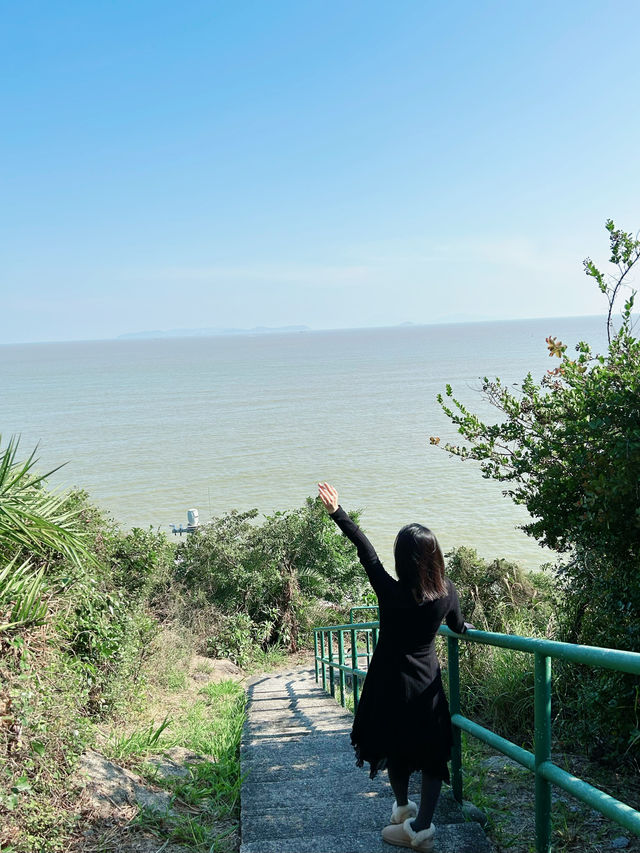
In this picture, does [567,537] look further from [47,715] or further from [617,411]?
[47,715]

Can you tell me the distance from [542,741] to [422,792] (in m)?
0.70

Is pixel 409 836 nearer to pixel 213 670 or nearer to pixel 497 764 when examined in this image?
pixel 497 764

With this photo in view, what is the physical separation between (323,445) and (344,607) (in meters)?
27.2

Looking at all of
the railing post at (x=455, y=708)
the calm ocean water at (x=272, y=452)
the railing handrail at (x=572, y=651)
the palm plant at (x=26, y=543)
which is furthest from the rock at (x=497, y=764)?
the calm ocean water at (x=272, y=452)

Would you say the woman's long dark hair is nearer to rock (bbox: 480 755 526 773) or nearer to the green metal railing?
the green metal railing

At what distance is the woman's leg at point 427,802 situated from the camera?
3.04 meters

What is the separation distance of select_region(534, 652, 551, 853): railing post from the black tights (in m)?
0.48

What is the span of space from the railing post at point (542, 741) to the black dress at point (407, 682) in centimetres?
47

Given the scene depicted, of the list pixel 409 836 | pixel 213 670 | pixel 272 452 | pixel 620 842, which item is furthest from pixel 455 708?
pixel 272 452

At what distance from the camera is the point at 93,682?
20.7 feet

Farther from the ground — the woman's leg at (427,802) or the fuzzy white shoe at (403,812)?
the woman's leg at (427,802)

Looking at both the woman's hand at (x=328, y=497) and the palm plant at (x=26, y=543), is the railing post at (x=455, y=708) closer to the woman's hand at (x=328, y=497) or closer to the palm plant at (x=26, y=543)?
the woman's hand at (x=328, y=497)

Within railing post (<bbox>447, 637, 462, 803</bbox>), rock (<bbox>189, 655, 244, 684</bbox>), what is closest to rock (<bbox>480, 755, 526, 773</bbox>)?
railing post (<bbox>447, 637, 462, 803</bbox>)

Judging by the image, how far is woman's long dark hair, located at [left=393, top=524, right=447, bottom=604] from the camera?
9.76 feet
